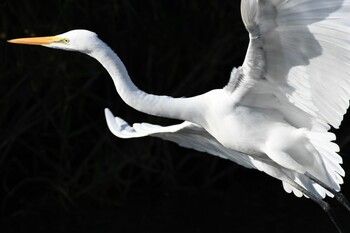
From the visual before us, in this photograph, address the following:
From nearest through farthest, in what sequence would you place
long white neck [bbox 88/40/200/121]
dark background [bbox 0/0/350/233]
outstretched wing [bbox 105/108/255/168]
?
1. long white neck [bbox 88/40/200/121]
2. outstretched wing [bbox 105/108/255/168]
3. dark background [bbox 0/0/350/233]

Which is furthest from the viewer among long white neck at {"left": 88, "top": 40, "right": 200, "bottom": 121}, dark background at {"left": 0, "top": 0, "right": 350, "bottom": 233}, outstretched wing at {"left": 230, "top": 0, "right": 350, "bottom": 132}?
dark background at {"left": 0, "top": 0, "right": 350, "bottom": 233}

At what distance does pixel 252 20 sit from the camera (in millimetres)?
3203

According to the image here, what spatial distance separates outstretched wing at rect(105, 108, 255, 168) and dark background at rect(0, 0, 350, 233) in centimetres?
123

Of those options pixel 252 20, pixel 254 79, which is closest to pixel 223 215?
pixel 254 79

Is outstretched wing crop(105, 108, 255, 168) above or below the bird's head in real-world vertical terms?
below

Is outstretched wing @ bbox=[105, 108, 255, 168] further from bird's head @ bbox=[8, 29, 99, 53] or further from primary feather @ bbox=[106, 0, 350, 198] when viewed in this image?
bird's head @ bbox=[8, 29, 99, 53]

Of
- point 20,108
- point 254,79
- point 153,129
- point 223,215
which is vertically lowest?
point 223,215

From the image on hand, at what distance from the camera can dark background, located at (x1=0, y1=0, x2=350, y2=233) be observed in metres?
5.75

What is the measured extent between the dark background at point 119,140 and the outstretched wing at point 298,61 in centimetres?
192

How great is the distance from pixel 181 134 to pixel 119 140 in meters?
2.08

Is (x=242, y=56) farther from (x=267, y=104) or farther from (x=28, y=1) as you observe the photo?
(x=267, y=104)

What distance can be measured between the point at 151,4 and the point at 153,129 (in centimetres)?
207

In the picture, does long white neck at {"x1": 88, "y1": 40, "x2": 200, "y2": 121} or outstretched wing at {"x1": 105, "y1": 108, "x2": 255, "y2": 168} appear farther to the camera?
outstretched wing at {"x1": 105, "y1": 108, "x2": 255, "y2": 168}

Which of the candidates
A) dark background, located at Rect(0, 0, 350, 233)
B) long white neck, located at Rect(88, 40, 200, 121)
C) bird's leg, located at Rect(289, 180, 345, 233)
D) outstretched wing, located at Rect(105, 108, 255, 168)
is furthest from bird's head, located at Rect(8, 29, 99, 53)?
dark background, located at Rect(0, 0, 350, 233)
